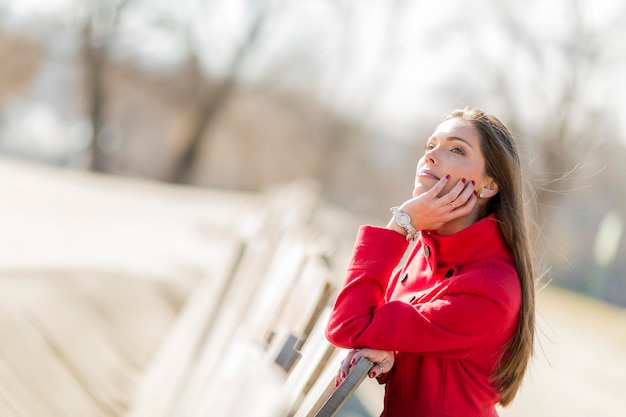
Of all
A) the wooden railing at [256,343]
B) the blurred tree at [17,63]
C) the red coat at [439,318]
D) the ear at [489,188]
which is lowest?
the blurred tree at [17,63]

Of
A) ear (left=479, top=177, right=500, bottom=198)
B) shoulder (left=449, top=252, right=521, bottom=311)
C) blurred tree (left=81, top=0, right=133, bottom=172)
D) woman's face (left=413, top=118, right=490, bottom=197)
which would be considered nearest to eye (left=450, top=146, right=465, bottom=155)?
woman's face (left=413, top=118, right=490, bottom=197)

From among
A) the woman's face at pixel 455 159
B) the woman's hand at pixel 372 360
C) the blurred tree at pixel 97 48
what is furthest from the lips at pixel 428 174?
the blurred tree at pixel 97 48

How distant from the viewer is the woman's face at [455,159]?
2.34 metres

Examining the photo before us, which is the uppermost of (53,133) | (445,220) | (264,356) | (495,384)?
(445,220)

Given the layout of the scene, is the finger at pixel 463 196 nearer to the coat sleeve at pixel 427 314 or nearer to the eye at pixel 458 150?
the eye at pixel 458 150

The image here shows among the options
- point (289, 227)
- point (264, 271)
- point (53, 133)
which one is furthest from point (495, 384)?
point (53, 133)

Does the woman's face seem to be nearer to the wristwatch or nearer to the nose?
the nose

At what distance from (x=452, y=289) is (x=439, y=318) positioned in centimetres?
10

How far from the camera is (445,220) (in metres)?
2.31

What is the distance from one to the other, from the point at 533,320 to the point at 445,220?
14.6 inches

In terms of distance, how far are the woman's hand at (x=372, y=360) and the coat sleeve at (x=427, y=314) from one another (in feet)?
0.10

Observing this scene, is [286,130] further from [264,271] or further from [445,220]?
[445,220]

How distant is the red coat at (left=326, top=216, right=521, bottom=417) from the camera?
208 centimetres

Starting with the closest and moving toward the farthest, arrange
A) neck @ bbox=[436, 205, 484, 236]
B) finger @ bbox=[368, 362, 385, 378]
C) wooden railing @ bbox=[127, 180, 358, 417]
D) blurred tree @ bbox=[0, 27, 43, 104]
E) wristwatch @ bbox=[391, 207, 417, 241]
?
finger @ bbox=[368, 362, 385, 378], wristwatch @ bbox=[391, 207, 417, 241], neck @ bbox=[436, 205, 484, 236], wooden railing @ bbox=[127, 180, 358, 417], blurred tree @ bbox=[0, 27, 43, 104]
